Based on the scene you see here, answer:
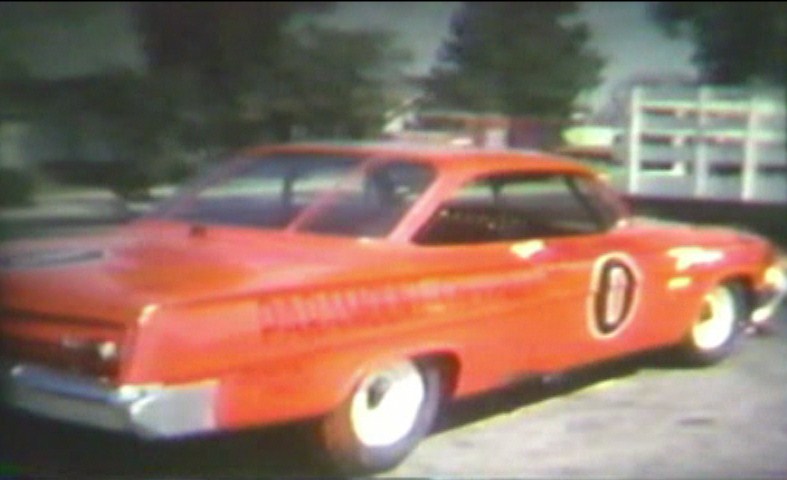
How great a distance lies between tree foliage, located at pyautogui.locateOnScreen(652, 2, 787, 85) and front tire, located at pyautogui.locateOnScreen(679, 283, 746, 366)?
1.10m

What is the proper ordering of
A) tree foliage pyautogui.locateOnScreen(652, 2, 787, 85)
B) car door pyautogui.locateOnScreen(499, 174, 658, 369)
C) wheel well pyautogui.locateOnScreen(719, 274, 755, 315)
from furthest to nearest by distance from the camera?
wheel well pyautogui.locateOnScreen(719, 274, 755, 315)
car door pyautogui.locateOnScreen(499, 174, 658, 369)
tree foliage pyautogui.locateOnScreen(652, 2, 787, 85)

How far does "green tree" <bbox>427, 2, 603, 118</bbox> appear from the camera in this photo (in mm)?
3379

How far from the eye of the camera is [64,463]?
3.64 m

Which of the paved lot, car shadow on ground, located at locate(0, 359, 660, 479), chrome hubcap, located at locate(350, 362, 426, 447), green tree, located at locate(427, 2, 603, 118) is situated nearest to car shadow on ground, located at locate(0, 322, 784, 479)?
car shadow on ground, located at locate(0, 359, 660, 479)

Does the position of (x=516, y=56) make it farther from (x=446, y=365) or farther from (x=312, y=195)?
(x=446, y=365)

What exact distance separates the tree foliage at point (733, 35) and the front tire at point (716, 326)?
1.10m

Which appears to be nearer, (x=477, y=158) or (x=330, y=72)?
(x=330, y=72)

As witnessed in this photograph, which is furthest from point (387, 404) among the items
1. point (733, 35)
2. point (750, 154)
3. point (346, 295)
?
point (733, 35)

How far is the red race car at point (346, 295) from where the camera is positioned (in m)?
3.30

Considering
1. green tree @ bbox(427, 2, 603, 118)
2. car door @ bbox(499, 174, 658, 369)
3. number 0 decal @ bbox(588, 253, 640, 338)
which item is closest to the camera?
green tree @ bbox(427, 2, 603, 118)

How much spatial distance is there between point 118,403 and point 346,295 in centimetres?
53

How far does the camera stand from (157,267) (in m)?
3.49

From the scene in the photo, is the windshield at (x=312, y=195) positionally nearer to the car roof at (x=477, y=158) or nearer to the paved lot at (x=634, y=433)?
the car roof at (x=477, y=158)

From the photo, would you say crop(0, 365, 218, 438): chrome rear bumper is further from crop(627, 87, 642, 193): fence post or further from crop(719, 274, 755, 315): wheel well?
crop(719, 274, 755, 315): wheel well
